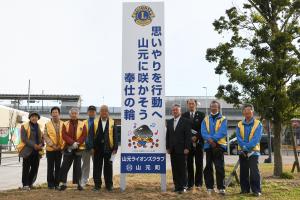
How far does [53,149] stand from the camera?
29.5ft

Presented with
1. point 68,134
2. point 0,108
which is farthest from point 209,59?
point 0,108

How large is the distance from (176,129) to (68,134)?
229cm

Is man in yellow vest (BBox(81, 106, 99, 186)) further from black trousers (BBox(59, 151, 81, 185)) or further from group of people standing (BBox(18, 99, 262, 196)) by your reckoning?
black trousers (BBox(59, 151, 81, 185))

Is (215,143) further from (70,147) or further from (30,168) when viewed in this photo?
(30,168)

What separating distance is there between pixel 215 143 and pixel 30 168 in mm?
4000

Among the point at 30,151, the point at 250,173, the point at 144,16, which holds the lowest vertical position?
the point at 250,173

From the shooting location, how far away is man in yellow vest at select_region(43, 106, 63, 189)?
898 cm

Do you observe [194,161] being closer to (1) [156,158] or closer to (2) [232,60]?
(1) [156,158]

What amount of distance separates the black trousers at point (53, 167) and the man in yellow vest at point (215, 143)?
10.3 feet

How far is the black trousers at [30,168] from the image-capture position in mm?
9039

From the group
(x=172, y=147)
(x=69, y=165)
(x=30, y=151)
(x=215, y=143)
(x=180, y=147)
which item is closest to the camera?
(x=215, y=143)

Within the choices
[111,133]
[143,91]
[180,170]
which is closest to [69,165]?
[111,133]

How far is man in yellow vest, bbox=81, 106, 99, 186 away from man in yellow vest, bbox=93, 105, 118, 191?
10 cm

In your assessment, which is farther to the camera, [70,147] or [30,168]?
[30,168]
